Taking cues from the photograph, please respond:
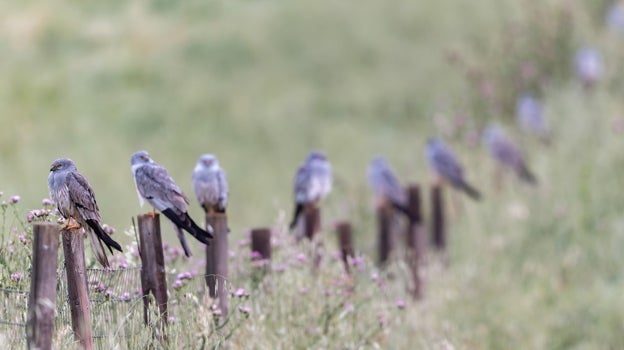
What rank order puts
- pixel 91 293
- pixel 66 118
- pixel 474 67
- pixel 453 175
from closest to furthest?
pixel 91 293, pixel 453 175, pixel 66 118, pixel 474 67

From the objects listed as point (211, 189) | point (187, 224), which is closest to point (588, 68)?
point (211, 189)

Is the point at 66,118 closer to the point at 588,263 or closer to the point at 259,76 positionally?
the point at 259,76

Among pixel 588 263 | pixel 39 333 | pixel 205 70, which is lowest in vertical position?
pixel 39 333

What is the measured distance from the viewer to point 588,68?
55.5 ft

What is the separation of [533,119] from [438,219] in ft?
13.6

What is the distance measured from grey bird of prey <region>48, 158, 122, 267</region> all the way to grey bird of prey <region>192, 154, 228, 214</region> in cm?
168

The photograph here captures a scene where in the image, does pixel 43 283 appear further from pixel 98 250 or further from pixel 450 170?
pixel 450 170

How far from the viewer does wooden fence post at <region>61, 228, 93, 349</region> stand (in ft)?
16.6

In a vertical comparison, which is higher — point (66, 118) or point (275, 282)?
point (66, 118)

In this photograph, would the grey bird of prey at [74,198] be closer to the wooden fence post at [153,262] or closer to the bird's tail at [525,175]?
the wooden fence post at [153,262]

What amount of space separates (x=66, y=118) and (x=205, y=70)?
270cm

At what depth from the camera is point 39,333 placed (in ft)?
14.9

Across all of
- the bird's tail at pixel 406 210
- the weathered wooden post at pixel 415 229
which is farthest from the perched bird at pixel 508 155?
→ the bird's tail at pixel 406 210

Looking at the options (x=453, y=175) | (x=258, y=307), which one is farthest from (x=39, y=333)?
(x=453, y=175)
